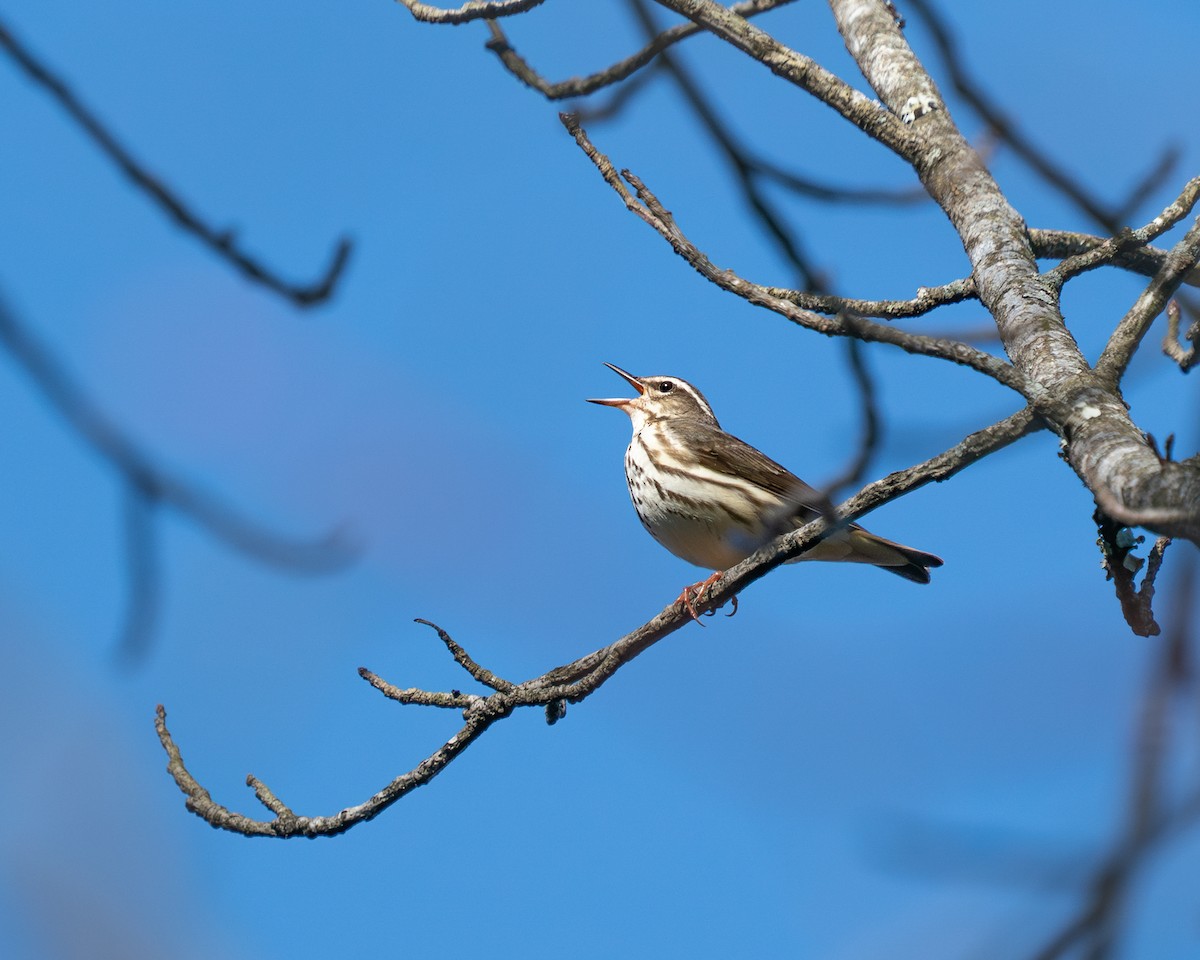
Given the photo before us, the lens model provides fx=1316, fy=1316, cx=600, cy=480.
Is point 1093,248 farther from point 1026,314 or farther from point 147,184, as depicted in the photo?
point 147,184

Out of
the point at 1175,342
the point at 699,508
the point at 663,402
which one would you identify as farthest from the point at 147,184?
the point at 663,402

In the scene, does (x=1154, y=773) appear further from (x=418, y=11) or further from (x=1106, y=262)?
(x=418, y=11)

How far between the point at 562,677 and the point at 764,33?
2.76 m

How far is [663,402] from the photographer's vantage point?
35.2 feet

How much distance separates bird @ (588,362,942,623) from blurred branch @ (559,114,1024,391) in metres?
3.47

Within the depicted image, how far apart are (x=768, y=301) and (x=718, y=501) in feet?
15.0

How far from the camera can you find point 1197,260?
403 cm

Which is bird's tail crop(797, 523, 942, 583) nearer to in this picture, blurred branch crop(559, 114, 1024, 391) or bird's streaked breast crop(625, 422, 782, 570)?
bird's streaked breast crop(625, 422, 782, 570)

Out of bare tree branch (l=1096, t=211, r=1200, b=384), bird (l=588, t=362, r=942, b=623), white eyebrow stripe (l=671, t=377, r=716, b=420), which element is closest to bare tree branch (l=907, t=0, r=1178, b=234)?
bare tree branch (l=1096, t=211, r=1200, b=384)

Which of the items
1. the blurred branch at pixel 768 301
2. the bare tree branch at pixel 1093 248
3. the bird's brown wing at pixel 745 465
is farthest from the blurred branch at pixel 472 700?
the bird's brown wing at pixel 745 465

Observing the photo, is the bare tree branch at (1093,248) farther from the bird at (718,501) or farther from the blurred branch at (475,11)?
the bird at (718,501)

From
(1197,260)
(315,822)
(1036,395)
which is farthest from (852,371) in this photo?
(315,822)

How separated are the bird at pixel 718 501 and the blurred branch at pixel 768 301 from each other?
347 centimetres

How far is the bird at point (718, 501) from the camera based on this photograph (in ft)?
28.3
